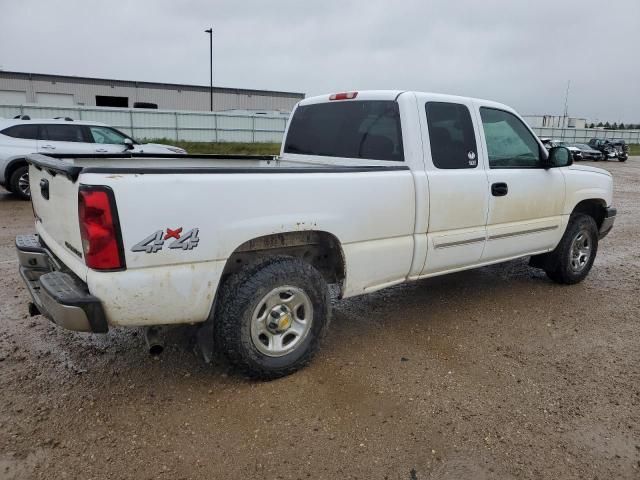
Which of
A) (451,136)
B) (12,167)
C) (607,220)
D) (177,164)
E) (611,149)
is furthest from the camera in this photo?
(611,149)

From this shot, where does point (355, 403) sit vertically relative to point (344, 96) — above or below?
below

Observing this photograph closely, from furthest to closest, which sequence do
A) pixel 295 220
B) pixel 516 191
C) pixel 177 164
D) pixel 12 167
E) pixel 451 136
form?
pixel 12 167
pixel 177 164
pixel 516 191
pixel 451 136
pixel 295 220

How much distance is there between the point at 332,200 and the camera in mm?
3404

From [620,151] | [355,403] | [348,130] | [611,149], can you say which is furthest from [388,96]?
[620,151]

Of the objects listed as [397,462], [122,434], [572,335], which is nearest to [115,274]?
[122,434]

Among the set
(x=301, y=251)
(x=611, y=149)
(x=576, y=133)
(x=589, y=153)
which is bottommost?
(x=301, y=251)

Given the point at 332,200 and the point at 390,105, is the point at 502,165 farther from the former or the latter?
the point at 332,200

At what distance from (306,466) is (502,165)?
3121 millimetres

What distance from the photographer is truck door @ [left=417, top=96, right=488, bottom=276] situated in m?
4.00

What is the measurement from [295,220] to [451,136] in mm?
1707

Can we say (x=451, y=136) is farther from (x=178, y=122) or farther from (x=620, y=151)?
(x=620, y=151)

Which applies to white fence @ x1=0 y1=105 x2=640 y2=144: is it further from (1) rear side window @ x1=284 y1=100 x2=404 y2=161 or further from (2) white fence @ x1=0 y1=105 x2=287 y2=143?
(1) rear side window @ x1=284 y1=100 x2=404 y2=161

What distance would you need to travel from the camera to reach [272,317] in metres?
3.35

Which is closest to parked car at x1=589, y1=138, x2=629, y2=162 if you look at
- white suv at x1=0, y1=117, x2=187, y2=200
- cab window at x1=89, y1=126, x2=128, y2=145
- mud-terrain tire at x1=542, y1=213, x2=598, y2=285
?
white suv at x1=0, y1=117, x2=187, y2=200
